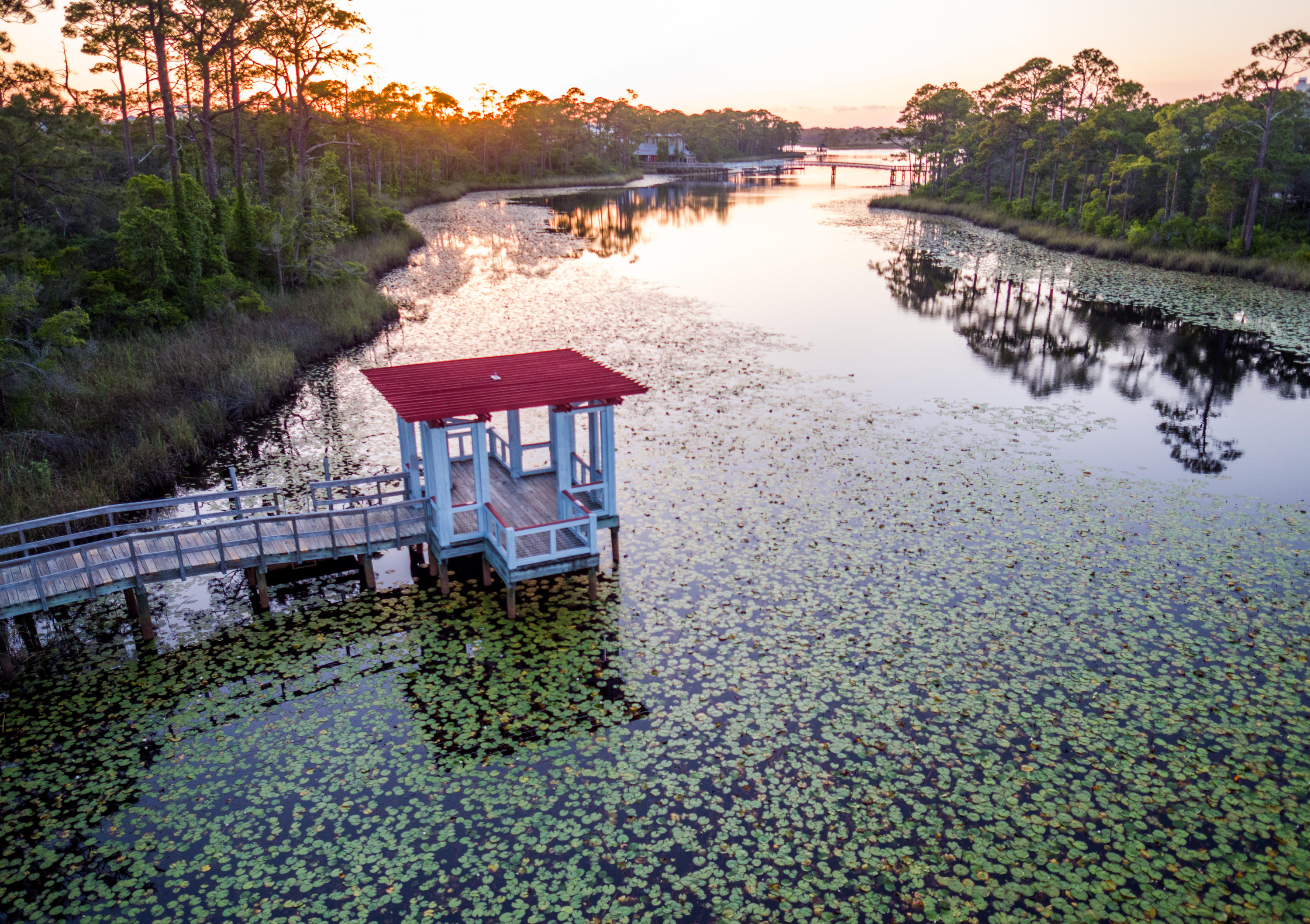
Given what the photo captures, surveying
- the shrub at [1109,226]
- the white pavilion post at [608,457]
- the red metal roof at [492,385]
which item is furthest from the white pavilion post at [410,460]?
the shrub at [1109,226]

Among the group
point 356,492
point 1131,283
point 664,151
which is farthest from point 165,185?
point 664,151

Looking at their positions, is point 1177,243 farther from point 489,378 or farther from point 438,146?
point 438,146

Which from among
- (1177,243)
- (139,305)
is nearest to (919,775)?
(139,305)

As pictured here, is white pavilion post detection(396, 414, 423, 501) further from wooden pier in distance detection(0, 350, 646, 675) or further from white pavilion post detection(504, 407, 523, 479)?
white pavilion post detection(504, 407, 523, 479)

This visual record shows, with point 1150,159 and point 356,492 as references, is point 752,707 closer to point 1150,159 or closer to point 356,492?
point 356,492

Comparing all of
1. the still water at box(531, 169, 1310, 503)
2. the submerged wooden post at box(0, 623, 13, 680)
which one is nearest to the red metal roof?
the submerged wooden post at box(0, 623, 13, 680)
